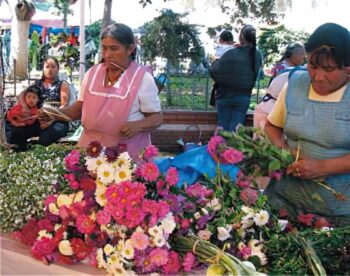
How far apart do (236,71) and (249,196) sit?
12.2 feet

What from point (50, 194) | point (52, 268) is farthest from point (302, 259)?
point (50, 194)

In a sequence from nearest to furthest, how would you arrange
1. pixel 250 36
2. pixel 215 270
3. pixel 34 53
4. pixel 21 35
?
pixel 215 270, pixel 250 36, pixel 21 35, pixel 34 53

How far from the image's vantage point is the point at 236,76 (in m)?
5.28

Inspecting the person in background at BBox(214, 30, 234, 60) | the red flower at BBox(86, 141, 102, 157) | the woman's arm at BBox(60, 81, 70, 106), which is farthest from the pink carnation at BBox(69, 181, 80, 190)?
the person in background at BBox(214, 30, 234, 60)

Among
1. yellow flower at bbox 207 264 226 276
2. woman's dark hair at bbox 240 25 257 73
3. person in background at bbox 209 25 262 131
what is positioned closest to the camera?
yellow flower at bbox 207 264 226 276

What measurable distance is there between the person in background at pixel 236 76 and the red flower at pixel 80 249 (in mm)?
3692

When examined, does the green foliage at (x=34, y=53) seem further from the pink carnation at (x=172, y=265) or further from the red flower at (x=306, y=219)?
the pink carnation at (x=172, y=265)

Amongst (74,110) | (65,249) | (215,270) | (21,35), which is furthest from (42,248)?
(21,35)

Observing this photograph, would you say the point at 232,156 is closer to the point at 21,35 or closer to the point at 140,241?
the point at 140,241

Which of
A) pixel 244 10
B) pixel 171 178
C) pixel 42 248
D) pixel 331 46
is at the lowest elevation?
pixel 42 248

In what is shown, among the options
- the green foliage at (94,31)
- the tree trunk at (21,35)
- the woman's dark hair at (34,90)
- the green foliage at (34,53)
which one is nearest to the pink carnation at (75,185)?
the woman's dark hair at (34,90)

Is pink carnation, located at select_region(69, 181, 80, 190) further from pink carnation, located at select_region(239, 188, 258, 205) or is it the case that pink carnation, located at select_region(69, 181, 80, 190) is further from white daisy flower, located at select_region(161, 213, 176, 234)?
pink carnation, located at select_region(239, 188, 258, 205)

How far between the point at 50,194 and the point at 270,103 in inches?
105

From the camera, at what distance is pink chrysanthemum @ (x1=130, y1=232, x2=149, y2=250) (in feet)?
5.02
